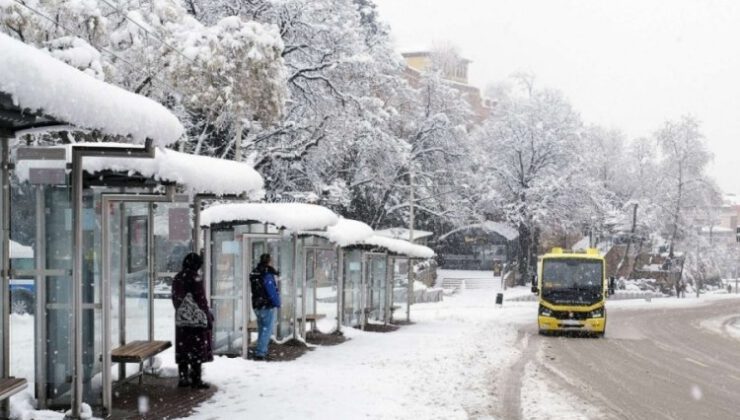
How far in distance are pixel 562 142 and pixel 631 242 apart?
56.1ft

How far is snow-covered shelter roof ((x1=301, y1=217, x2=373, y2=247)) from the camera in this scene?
685 inches

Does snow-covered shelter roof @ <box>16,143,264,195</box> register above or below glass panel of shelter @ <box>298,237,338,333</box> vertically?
above

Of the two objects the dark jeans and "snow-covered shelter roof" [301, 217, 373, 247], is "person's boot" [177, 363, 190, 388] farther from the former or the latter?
"snow-covered shelter roof" [301, 217, 373, 247]

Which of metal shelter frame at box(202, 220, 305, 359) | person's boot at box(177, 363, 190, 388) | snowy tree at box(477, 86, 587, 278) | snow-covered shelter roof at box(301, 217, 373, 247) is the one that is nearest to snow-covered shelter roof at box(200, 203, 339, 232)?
metal shelter frame at box(202, 220, 305, 359)

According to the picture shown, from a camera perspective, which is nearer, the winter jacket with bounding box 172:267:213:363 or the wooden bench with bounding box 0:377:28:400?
the wooden bench with bounding box 0:377:28:400

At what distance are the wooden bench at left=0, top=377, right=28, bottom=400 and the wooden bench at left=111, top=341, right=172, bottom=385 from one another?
82.1 inches

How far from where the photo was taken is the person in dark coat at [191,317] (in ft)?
34.3

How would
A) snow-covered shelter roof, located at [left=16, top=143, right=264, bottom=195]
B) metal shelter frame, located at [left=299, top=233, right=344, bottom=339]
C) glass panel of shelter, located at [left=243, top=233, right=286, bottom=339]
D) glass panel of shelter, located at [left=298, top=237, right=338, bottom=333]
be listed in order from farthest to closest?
glass panel of shelter, located at [left=298, top=237, right=338, bottom=333] → metal shelter frame, located at [left=299, top=233, right=344, bottom=339] → glass panel of shelter, located at [left=243, top=233, right=286, bottom=339] → snow-covered shelter roof, located at [left=16, top=143, right=264, bottom=195]

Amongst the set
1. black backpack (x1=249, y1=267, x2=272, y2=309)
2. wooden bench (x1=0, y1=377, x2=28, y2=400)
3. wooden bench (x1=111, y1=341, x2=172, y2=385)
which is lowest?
wooden bench (x1=111, y1=341, x2=172, y2=385)

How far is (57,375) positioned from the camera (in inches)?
342

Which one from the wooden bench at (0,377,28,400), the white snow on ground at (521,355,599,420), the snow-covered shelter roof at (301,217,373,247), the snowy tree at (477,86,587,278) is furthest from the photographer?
the snowy tree at (477,86,587,278)

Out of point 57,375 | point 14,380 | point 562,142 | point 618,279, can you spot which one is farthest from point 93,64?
point 618,279

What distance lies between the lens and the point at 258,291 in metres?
13.7

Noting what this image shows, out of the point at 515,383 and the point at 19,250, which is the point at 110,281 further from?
the point at 515,383
